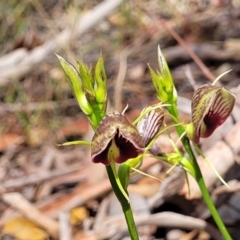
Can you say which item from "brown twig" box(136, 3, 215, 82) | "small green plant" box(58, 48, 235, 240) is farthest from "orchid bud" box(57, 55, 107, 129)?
"brown twig" box(136, 3, 215, 82)

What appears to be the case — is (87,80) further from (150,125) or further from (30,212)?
Answer: (30,212)

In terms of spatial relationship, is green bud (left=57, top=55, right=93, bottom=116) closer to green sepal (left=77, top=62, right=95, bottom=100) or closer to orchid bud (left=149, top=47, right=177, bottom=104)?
green sepal (left=77, top=62, right=95, bottom=100)

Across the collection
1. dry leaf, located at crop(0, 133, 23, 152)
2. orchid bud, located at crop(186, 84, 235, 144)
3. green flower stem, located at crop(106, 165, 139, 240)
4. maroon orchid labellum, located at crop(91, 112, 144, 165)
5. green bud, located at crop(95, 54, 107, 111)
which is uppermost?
dry leaf, located at crop(0, 133, 23, 152)

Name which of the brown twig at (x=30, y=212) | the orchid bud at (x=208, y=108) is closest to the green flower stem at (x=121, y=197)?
the orchid bud at (x=208, y=108)

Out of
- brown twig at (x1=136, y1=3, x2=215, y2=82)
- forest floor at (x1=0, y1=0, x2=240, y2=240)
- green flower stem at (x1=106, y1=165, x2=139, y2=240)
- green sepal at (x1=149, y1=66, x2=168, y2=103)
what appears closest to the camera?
green flower stem at (x1=106, y1=165, x2=139, y2=240)

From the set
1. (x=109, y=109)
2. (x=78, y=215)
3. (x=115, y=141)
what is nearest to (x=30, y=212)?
(x=78, y=215)

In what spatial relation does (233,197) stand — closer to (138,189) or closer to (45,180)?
(138,189)

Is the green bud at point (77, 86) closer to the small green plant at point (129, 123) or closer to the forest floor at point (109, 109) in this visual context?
the small green plant at point (129, 123)
